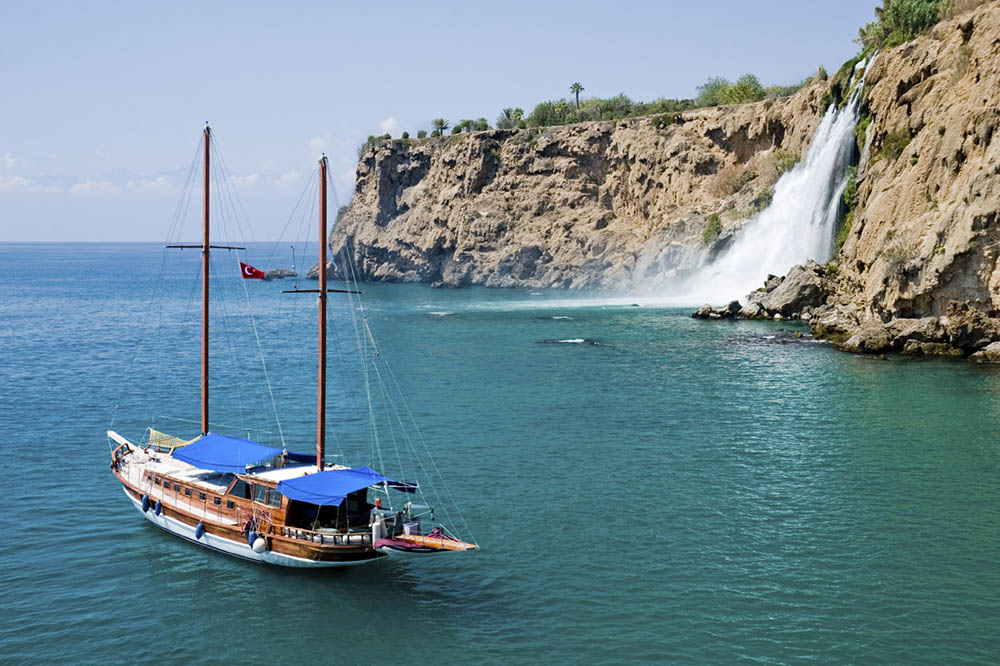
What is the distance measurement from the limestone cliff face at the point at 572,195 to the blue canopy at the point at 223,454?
90.6m

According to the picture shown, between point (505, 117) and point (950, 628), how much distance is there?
526ft

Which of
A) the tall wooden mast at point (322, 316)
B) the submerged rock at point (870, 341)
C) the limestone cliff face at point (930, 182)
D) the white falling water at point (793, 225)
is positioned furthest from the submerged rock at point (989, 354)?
the tall wooden mast at point (322, 316)

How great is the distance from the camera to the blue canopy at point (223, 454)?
112ft

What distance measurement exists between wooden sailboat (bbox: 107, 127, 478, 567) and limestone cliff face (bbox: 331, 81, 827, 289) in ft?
299

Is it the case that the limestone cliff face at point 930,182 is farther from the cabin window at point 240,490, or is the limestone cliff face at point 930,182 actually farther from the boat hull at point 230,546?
the cabin window at point 240,490

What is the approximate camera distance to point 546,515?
1433 inches

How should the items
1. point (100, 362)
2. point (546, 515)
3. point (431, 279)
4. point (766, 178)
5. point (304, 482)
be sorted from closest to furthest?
point (304, 482) → point (546, 515) → point (100, 362) → point (766, 178) → point (431, 279)

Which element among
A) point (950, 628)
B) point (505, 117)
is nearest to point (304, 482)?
point (950, 628)

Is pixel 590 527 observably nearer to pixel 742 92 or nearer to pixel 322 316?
pixel 322 316

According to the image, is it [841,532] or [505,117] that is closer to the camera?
[841,532]

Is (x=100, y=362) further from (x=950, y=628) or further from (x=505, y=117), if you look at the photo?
(x=505, y=117)

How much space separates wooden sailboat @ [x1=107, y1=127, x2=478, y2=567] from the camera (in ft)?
99.5

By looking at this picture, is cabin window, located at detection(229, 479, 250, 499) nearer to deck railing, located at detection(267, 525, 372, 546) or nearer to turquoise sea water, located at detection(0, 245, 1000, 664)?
turquoise sea water, located at detection(0, 245, 1000, 664)

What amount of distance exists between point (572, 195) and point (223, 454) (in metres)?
124
